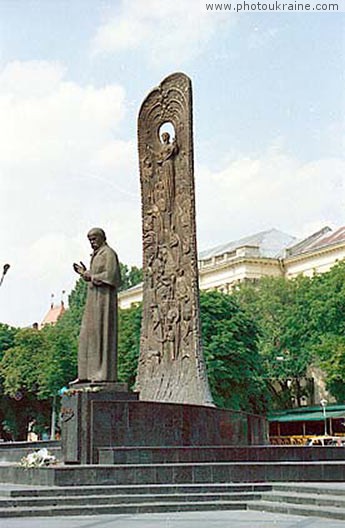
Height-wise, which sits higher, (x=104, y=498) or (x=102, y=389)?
(x=102, y=389)

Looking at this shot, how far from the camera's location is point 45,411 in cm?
4453

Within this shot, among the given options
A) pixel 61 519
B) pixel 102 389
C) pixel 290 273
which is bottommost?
pixel 61 519

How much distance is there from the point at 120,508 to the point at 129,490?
64 cm

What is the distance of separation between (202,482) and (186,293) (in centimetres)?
670

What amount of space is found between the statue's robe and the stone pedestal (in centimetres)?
46

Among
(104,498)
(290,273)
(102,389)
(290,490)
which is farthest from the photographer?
(290,273)

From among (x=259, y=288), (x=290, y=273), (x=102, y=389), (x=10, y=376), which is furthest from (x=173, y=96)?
(x=290, y=273)

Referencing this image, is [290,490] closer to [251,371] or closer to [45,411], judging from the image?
[251,371]

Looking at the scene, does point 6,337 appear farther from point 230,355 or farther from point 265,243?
point 265,243

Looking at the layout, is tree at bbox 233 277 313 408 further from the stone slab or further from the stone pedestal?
the stone pedestal

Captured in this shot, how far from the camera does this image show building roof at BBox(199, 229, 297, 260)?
206ft

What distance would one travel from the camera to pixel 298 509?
34.2ft

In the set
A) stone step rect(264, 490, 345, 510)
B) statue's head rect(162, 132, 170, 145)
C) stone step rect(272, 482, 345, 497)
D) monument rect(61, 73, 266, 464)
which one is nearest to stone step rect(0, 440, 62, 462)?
monument rect(61, 73, 266, 464)

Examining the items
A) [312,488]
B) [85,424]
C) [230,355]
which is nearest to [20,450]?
[85,424]
